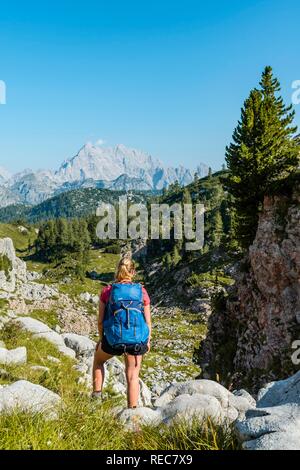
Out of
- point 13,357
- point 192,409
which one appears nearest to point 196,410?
point 192,409

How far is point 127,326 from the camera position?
7.10 metres

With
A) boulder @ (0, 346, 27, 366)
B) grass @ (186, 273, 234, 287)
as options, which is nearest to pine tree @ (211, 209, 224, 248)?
grass @ (186, 273, 234, 287)

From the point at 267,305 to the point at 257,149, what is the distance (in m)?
14.0

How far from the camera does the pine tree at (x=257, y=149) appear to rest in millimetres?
32156

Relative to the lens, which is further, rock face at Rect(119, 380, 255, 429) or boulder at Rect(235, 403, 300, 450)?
rock face at Rect(119, 380, 255, 429)

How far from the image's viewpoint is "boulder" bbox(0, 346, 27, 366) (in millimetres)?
11173

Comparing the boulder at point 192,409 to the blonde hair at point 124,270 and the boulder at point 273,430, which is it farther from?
the blonde hair at point 124,270

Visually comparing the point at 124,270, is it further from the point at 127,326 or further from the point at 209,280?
the point at 209,280

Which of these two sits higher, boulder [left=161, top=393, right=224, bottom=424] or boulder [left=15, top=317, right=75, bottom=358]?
boulder [left=161, top=393, right=224, bottom=424]

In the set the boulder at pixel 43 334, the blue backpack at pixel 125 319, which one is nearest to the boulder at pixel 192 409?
the blue backpack at pixel 125 319

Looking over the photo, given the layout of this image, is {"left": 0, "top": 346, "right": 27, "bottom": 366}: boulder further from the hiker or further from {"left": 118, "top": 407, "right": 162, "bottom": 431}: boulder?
{"left": 118, "top": 407, "right": 162, "bottom": 431}: boulder

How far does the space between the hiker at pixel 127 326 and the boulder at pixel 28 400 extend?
1.08 m

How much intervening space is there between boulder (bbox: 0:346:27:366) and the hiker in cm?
474
